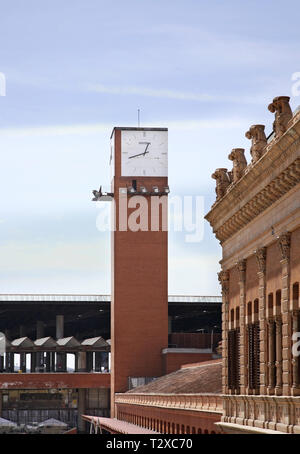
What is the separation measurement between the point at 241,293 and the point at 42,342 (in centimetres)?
8434

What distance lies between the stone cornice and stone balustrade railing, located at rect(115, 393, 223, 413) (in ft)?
28.3

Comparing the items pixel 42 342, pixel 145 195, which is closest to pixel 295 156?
pixel 145 195

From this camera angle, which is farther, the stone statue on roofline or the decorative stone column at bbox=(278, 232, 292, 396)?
the stone statue on roofline

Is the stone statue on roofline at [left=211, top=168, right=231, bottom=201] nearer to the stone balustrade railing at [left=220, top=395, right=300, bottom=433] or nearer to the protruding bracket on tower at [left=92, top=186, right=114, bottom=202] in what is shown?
the stone balustrade railing at [left=220, top=395, right=300, bottom=433]

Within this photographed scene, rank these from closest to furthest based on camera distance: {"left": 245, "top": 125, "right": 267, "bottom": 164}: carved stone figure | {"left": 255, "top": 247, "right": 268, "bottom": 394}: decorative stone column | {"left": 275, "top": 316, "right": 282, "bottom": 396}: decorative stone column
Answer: {"left": 275, "top": 316, "right": 282, "bottom": 396}: decorative stone column < {"left": 255, "top": 247, "right": 268, "bottom": 394}: decorative stone column < {"left": 245, "top": 125, "right": 267, "bottom": 164}: carved stone figure

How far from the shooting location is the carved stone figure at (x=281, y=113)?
38625 millimetres

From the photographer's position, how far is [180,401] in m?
71.7

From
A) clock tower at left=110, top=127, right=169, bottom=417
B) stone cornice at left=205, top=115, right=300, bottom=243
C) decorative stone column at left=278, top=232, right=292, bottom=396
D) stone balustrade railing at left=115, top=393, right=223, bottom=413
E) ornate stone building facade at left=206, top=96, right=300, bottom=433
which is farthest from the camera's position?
clock tower at left=110, top=127, right=169, bottom=417

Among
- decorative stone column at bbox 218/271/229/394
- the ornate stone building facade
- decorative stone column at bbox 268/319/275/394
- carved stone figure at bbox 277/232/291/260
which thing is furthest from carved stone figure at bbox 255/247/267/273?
decorative stone column at bbox 218/271/229/394

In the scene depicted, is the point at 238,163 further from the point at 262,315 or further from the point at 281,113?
the point at 281,113

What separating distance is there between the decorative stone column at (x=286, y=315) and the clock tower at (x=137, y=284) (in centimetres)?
8038

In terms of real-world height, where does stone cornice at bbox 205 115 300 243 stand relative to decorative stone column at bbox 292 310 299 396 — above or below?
above

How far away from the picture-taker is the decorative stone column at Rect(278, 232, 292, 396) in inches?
1517

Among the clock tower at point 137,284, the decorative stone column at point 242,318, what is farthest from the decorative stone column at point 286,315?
the clock tower at point 137,284
